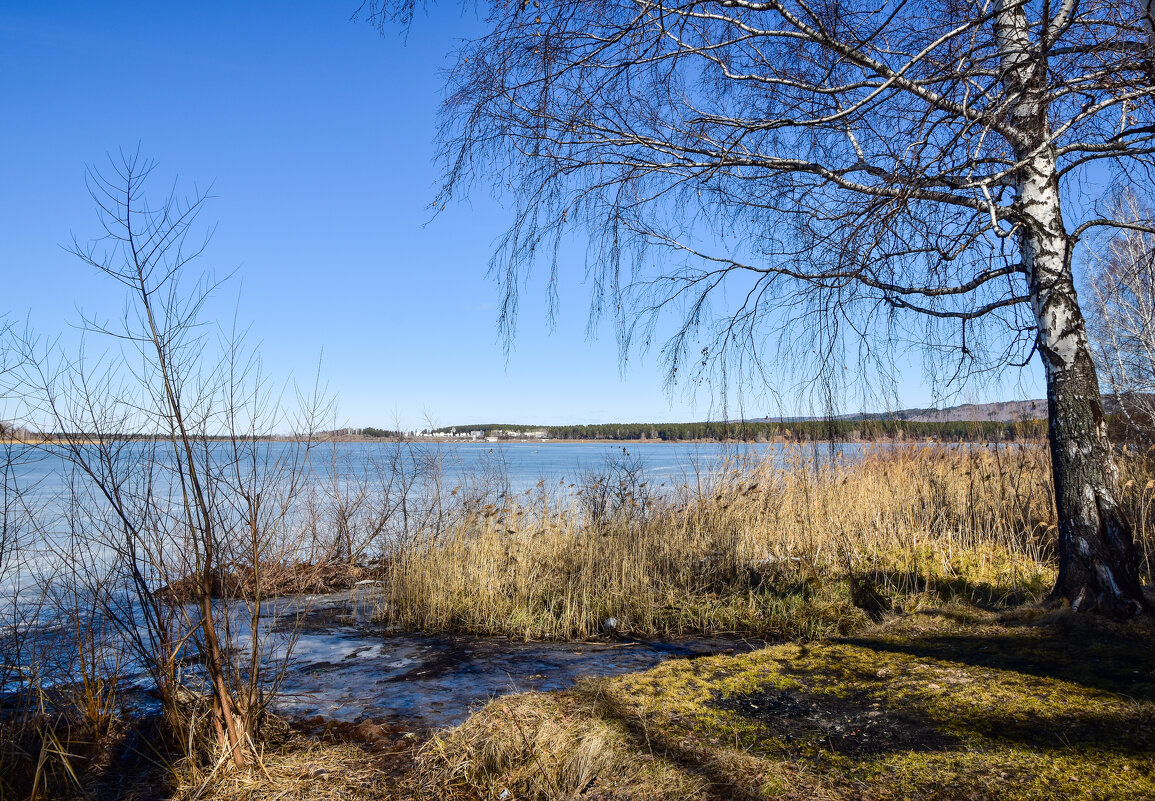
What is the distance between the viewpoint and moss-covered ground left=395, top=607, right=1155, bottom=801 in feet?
7.30

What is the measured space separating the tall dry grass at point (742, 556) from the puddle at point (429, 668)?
0.42m

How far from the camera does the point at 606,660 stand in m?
4.53

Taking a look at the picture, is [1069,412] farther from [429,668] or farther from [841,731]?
[429,668]

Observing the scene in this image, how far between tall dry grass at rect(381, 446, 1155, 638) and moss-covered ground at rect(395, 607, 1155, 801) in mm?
1496

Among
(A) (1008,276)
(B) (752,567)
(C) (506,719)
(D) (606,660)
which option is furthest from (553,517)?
(A) (1008,276)

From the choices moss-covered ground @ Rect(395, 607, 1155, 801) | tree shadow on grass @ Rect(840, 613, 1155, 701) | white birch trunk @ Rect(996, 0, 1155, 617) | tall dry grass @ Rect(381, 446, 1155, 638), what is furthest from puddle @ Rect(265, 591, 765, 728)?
white birch trunk @ Rect(996, 0, 1155, 617)

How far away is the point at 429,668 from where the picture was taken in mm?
4477

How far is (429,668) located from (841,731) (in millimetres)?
2922

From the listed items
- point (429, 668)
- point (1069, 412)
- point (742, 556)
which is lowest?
point (429, 668)

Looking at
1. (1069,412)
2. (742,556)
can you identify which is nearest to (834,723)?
(1069,412)

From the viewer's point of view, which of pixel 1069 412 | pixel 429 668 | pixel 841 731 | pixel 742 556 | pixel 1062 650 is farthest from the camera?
pixel 742 556

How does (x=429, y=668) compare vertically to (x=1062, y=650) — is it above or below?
below

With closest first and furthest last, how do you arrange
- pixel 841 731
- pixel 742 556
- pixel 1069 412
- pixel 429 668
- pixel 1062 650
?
pixel 841 731, pixel 1062 650, pixel 1069 412, pixel 429 668, pixel 742 556

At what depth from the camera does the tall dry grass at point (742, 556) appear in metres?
5.41
